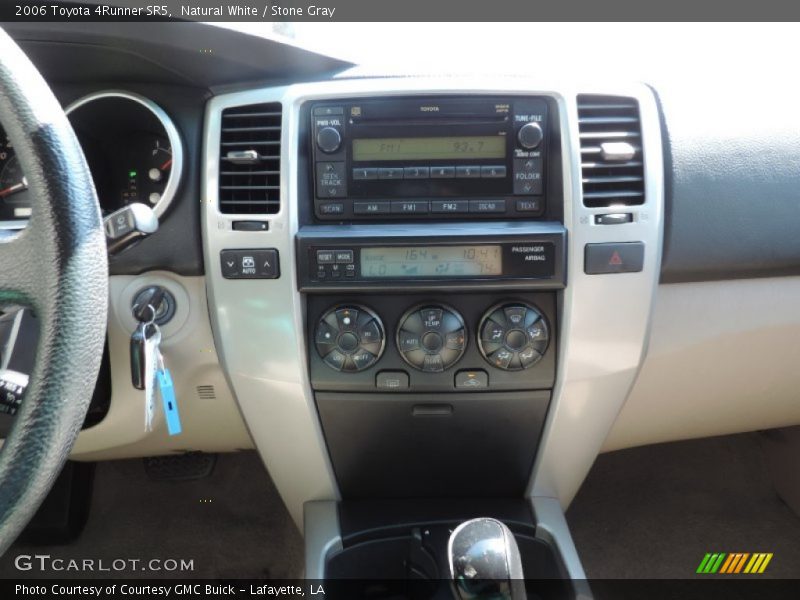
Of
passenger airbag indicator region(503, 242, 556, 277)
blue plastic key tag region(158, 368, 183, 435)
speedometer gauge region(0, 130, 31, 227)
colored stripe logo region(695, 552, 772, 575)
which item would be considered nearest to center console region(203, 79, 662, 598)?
passenger airbag indicator region(503, 242, 556, 277)

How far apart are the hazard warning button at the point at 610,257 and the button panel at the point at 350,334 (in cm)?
37

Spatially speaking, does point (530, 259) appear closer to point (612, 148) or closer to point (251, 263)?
point (612, 148)

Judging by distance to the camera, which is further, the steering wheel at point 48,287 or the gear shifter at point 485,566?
the gear shifter at point 485,566

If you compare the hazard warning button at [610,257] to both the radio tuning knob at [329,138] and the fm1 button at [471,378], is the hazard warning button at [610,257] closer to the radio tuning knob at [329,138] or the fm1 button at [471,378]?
the fm1 button at [471,378]

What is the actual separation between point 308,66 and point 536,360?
25.0 inches

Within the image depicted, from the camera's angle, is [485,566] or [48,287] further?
[485,566]

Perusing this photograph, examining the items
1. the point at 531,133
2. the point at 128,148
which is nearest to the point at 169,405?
the point at 128,148

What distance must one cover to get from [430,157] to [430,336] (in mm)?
304

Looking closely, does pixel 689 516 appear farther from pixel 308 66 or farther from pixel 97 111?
pixel 97 111

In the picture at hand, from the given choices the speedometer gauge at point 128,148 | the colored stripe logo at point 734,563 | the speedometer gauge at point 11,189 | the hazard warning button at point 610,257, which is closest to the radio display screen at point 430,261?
the hazard warning button at point 610,257

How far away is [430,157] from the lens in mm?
1231

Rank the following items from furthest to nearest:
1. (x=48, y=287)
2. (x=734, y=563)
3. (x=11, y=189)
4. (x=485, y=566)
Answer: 1. (x=734, y=563)
2. (x=11, y=189)
3. (x=485, y=566)
4. (x=48, y=287)

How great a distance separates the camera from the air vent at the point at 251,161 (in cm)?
121

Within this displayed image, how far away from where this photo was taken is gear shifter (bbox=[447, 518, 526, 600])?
1.02 meters
